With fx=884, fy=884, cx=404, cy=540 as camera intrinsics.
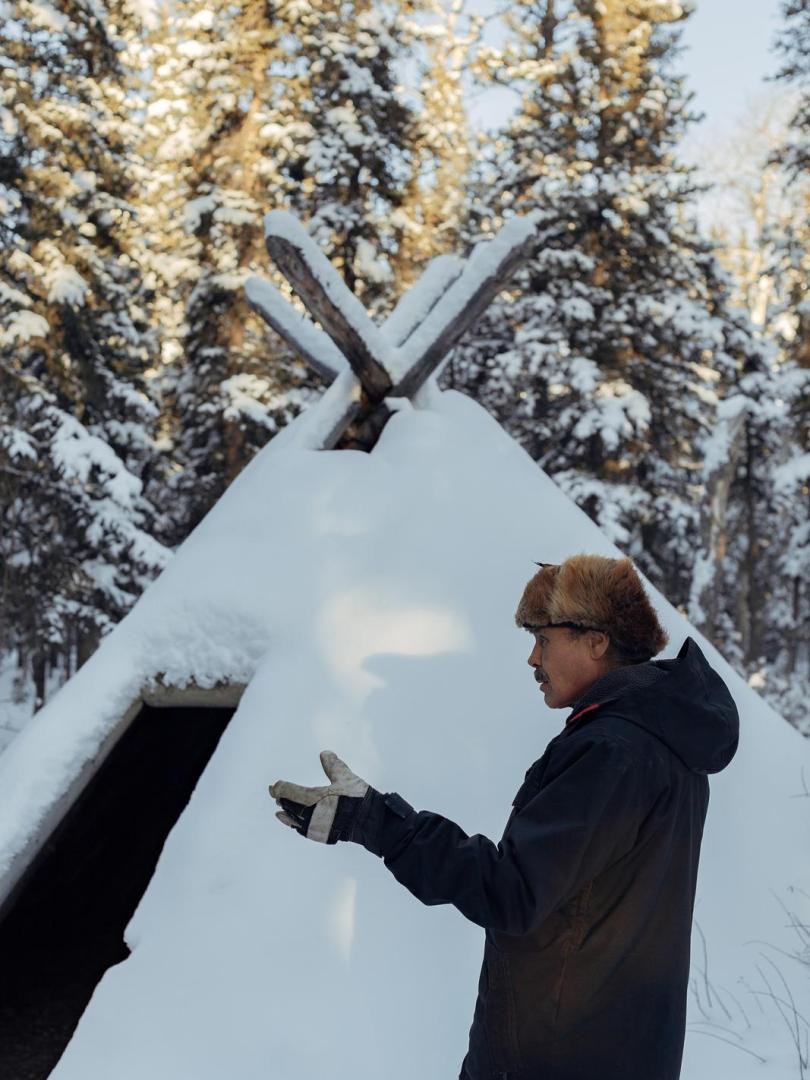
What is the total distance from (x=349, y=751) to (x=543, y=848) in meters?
1.71

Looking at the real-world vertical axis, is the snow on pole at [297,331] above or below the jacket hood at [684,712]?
above

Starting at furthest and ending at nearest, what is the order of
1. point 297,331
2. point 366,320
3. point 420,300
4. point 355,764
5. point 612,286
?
point 612,286, point 420,300, point 297,331, point 366,320, point 355,764

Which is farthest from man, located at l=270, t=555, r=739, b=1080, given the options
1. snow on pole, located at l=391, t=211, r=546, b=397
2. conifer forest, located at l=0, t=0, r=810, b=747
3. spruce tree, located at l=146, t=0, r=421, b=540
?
spruce tree, located at l=146, t=0, r=421, b=540

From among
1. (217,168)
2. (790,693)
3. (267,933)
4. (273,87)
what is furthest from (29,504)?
(790,693)

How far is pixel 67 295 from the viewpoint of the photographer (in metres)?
10.8

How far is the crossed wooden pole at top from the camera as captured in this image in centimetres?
421

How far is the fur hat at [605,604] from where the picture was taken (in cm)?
165

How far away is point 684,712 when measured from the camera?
1529mm

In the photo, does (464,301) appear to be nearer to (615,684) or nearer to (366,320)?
(366,320)

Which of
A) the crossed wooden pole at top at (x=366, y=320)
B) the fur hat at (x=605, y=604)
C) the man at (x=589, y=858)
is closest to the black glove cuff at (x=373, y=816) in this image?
the man at (x=589, y=858)

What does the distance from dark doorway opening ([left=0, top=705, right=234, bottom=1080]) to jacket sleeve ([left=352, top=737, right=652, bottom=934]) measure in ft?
9.65

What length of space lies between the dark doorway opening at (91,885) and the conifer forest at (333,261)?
587cm

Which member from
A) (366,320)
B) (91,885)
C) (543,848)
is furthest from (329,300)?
(91,885)

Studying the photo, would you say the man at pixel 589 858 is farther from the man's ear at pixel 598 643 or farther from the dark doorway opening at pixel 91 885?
the dark doorway opening at pixel 91 885
